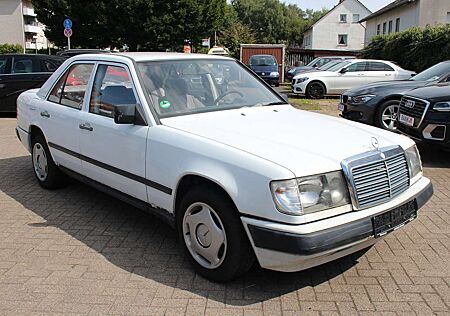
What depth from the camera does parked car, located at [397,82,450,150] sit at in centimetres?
700

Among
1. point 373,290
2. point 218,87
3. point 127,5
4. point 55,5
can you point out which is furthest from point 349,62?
point 55,5

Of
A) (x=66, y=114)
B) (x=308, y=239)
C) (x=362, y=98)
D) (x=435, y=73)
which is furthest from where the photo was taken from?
(x=362, y=98)

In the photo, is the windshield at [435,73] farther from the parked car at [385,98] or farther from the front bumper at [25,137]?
the front bumper at [25,137]

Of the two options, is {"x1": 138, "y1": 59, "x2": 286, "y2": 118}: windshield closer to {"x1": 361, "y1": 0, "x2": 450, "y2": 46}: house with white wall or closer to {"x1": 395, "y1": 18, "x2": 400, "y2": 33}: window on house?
{"x1": 361, "y1": 0, "x2": 450, "y2": 46}: house with white wall

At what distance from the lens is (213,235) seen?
3518mm

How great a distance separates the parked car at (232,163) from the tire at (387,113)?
4.85 m

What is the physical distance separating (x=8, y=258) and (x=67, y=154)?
4.71ft

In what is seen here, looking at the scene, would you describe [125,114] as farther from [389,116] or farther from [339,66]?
[339,66]

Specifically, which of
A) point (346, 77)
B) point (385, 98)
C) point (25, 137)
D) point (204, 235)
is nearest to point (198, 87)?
point (204, 235)

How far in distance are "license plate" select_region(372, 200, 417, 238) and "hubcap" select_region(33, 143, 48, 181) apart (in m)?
4.10

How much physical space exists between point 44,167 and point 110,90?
186cm

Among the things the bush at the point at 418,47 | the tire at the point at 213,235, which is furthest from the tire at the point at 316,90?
the tire at the point at 213,235

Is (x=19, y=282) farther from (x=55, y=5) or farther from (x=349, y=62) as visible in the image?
(x=55, y=5)

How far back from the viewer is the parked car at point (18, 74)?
41.5 feet
